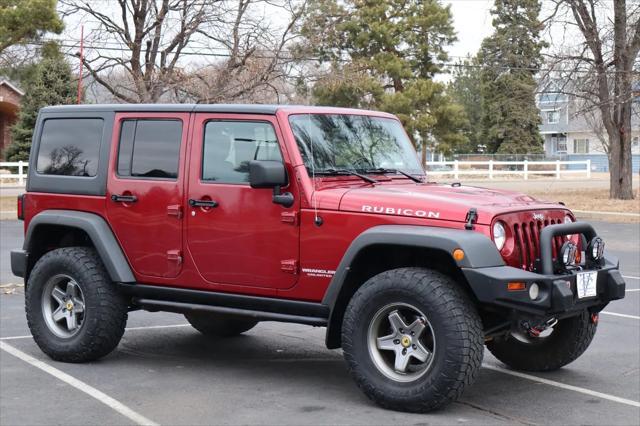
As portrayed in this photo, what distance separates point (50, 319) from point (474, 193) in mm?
3369

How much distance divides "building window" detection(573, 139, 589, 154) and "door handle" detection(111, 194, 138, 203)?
79.2 metres

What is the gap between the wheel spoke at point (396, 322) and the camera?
19.1 feet

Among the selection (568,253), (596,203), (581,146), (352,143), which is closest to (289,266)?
(352,143)

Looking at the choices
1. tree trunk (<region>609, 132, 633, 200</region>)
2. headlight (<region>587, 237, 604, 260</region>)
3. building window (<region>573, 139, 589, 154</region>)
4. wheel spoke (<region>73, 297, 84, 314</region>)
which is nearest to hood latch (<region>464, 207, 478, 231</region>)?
headlight (<region>587, 237, 604, 260</region>)

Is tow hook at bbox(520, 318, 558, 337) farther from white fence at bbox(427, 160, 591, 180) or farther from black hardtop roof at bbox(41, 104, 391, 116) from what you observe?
white fence at bbox(427, 160, 591, 180)

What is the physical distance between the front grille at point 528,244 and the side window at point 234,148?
1653mm

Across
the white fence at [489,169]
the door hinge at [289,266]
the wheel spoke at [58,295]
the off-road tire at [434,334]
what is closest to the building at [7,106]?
the white fence at [489,169]

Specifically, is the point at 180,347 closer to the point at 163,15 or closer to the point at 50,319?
the point at 50,319

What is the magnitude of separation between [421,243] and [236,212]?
1429mm

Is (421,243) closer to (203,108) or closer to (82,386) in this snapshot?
(203,108)

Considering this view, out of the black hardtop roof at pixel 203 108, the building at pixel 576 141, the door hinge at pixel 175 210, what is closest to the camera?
the black hardtop roof at pixel 203 108

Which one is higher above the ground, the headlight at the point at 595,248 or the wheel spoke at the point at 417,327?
the headlight at the point at 595,248

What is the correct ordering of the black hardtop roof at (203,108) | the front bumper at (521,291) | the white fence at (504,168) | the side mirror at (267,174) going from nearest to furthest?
the front bumper at (521,291), the side mirror at (267,174), the black hardtop roof at (203,108), the white fence at (504,168)

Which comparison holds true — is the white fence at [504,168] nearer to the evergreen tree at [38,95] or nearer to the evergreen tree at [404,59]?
the evergreen tree at [404,59]
